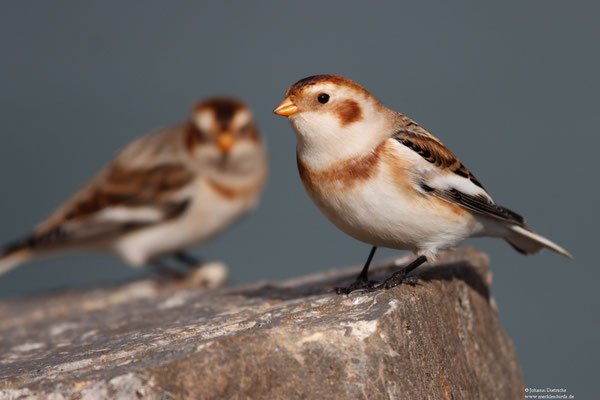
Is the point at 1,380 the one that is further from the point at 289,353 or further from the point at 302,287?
the point at 302,287

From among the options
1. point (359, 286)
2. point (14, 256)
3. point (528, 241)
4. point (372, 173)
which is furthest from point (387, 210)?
point (14, 256)

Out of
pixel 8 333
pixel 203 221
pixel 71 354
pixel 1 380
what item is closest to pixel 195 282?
pixel 203 221

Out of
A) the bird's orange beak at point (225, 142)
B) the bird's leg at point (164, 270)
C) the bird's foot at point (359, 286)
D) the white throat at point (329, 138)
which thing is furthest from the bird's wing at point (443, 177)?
the bird's leg at point (164, 270)

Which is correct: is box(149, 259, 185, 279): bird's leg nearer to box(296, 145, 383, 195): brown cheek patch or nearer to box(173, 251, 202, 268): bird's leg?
box(173, 251, 202, 268): bird's leg

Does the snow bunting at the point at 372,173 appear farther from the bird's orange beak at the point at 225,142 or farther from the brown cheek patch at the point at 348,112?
the bird's orange beak at the point at 225,142

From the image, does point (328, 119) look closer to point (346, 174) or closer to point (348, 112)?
point (348, 112)
